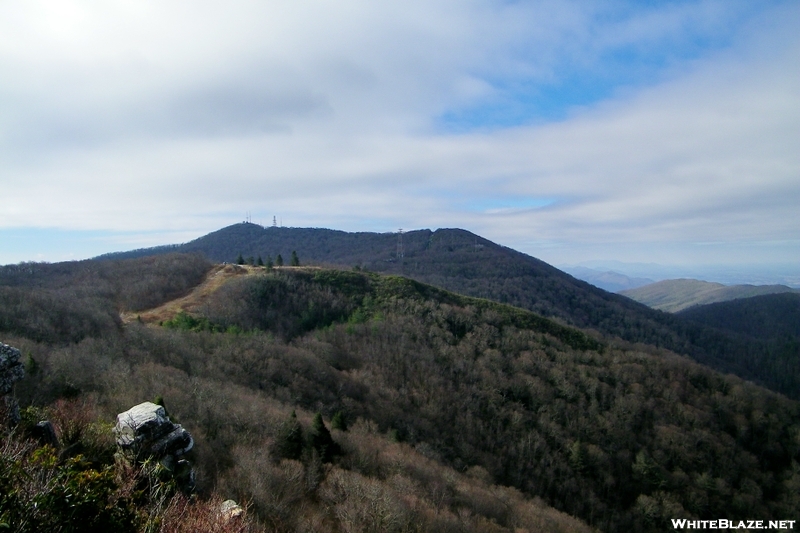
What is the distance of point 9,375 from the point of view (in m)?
13.2

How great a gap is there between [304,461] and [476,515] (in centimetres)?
1107

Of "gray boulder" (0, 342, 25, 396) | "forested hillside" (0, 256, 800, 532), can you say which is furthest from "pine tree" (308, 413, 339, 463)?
"gray boulder" (0, 342, 25, 396)

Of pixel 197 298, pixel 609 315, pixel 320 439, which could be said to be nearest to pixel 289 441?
pixel 320 439

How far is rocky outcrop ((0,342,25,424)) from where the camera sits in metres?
11.9

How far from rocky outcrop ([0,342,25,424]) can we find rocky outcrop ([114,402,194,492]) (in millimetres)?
2715

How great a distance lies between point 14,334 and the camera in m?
36.6

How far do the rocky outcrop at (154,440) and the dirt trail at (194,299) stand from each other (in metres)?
49.0

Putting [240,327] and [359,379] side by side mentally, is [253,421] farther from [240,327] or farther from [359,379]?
[240,327]

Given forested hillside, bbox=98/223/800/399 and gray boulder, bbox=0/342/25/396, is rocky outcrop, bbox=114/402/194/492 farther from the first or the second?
forested hillside, bbox=98/223/800/399

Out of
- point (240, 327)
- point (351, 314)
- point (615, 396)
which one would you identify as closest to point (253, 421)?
point (240, 327)

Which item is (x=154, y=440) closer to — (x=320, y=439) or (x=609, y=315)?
(x=320, y=439)

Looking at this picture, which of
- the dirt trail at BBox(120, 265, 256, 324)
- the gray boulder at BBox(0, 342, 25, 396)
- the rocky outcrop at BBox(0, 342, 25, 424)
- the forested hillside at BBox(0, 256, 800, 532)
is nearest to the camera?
the rocky outcrop at BBox(0, 342, 25, 424)

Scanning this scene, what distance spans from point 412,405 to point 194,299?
4024cm

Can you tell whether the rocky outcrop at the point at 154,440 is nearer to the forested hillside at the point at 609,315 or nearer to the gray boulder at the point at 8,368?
the gray boulder at the point at 8,368
